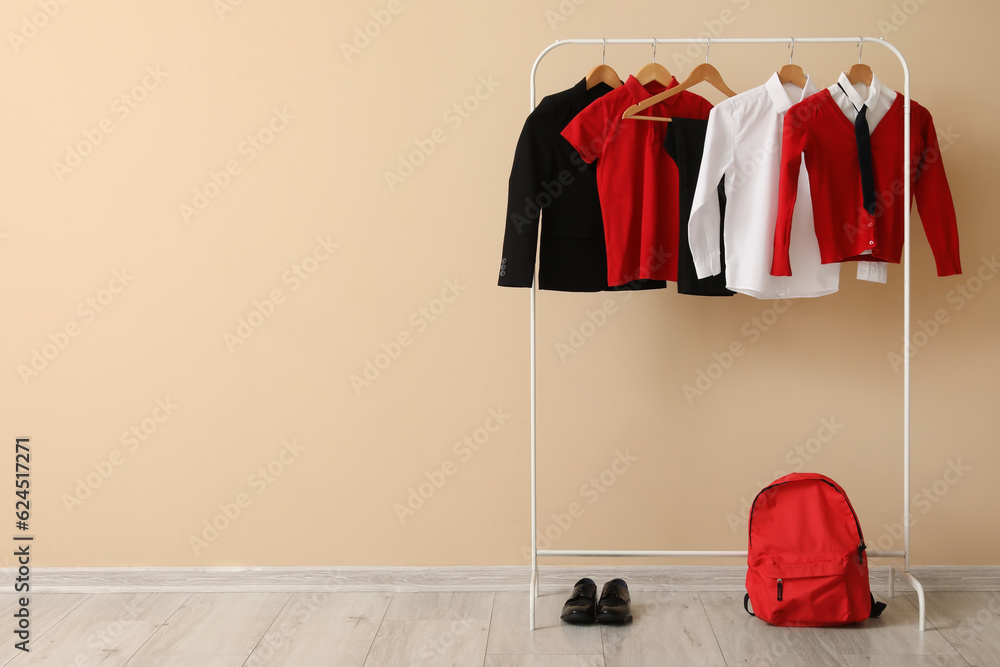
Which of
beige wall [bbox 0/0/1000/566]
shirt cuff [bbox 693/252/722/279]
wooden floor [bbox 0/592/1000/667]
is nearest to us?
wooden floor [bbox 0/592/1000/667]

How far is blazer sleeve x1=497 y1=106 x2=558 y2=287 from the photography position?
2053mm

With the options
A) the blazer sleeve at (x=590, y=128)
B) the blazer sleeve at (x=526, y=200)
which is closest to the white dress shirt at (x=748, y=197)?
the blazer sleeve at (x=590, y=128)

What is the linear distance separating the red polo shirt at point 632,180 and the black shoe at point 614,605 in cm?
92

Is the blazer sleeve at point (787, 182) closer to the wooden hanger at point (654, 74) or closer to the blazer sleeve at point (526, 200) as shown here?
the wooden hanger at point (654, 74)

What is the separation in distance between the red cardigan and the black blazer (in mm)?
436

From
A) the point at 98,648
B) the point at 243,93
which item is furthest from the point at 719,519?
the point at 243,93

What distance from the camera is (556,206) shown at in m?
2.10

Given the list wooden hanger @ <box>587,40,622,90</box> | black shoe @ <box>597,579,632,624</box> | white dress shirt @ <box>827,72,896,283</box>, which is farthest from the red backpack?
wooden hanger @ <box>587,40,622,90</box>

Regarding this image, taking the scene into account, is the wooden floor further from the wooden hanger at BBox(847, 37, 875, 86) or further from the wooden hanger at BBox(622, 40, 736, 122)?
the wooden hanger at BBox(847, 37, 875, 86)

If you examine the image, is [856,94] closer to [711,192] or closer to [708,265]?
[711,192]

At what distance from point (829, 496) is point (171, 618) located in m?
1.96

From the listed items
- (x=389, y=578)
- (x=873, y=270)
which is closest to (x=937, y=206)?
(x=873, y=270)

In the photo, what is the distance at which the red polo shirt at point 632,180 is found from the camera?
2.02 metres

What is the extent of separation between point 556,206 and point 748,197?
529mm
